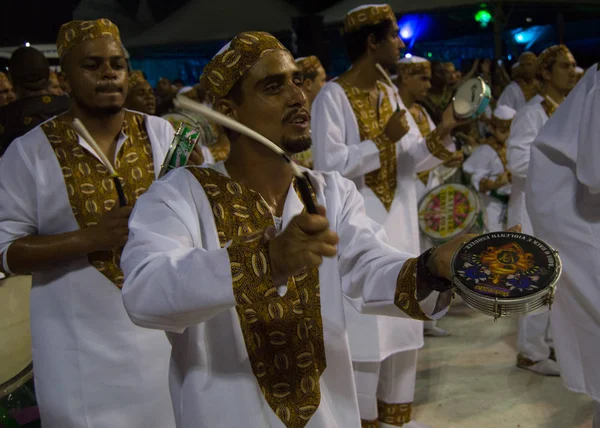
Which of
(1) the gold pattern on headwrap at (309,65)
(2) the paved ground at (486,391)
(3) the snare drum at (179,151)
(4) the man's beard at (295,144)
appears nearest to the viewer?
(4) the man's beard at (295,144)

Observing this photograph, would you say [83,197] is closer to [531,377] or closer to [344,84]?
[344,84]

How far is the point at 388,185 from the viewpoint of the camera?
411 centimetres

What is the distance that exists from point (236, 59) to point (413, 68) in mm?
3668

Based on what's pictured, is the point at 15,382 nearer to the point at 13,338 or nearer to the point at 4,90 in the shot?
the point at 13,338

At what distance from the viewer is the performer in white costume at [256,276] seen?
168 cm

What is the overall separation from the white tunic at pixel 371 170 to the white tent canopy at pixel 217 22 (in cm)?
1369

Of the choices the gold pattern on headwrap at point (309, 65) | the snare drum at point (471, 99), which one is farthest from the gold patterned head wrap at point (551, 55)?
the gold pattern on headwrap at point (309, 65)

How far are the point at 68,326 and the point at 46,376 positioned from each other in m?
0.20

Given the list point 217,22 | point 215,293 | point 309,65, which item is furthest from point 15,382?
point 217,22

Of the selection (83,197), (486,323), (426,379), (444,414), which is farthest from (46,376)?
(486,323)

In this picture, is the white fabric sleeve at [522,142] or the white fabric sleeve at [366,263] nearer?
the white fabric sleeve at [366,263]

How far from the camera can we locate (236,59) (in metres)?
2.11

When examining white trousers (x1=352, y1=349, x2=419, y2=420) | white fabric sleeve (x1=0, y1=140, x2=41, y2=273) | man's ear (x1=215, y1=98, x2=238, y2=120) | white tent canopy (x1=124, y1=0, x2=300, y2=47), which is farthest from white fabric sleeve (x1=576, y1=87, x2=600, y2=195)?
white tent canopy (x1=124, y1=0, x2=300, y2=47)

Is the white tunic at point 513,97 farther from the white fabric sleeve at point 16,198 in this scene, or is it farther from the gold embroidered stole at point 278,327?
the gold embroidered stole at point 278,327
